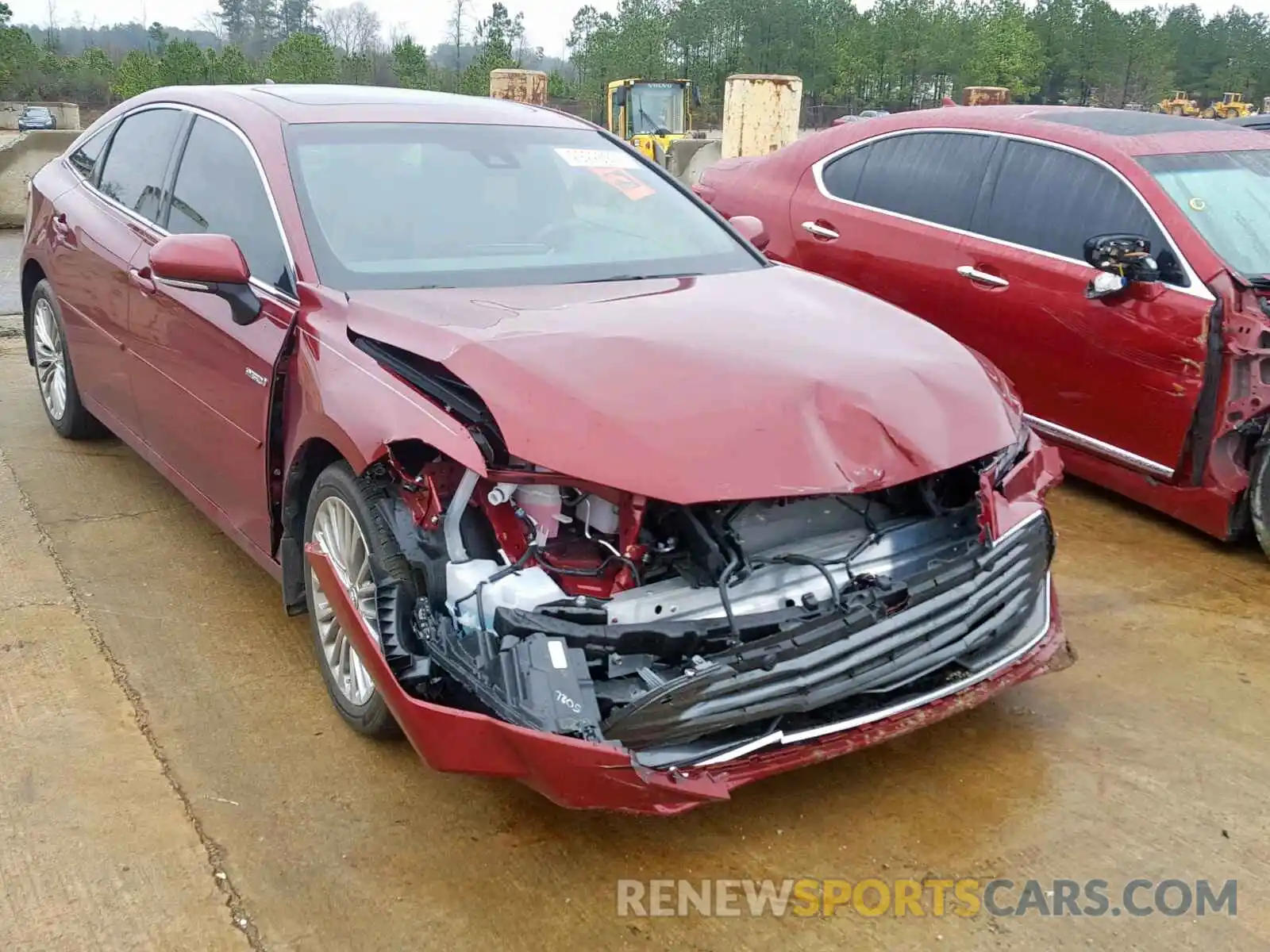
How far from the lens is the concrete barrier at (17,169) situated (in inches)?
469

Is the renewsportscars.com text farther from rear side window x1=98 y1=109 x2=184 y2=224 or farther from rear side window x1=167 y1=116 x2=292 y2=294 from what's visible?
rear side window x1=98 y1=109 x2=184 y2=224

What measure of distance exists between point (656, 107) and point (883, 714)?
2476 cm

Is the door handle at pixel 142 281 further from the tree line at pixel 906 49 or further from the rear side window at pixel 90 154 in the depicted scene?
the tree line at pixel 906 49

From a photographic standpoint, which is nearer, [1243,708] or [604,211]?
[1243,708]

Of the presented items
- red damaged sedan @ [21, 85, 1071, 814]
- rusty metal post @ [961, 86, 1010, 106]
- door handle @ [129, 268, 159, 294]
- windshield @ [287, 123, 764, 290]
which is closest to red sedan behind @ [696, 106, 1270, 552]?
red damaged sedan @ [21, 85, 1071, 814]

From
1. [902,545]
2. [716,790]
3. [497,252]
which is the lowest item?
[716,790]

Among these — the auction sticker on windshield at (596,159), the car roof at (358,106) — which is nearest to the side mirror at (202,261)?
the car roof at (358,106)

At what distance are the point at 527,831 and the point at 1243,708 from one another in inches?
84.1

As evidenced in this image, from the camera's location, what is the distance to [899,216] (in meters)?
5.57

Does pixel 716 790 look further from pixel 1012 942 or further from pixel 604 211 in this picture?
pixel 604 211

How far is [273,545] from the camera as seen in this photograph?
11.2 feet

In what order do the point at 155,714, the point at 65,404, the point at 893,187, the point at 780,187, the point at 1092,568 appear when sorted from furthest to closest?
1. the point at 780,187
2. the point at 893,187
3. the point at 65,404
4. the point at 1092,568
5. the point at 155,714

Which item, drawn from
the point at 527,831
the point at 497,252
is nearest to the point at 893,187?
the point at 497,252

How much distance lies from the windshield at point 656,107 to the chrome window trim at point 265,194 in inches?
845
